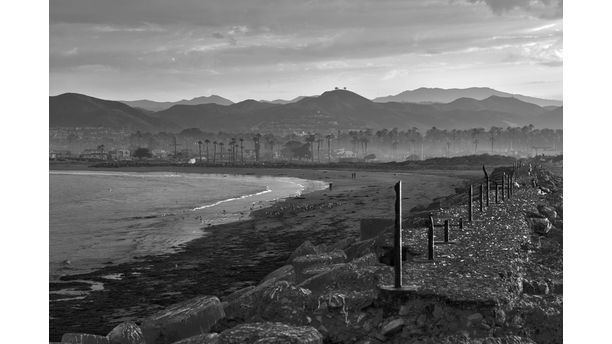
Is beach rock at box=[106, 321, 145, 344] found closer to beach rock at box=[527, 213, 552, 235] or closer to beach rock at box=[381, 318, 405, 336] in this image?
beach rock at box=[381, 318, 405, 336]

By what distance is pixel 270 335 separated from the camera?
274 inches

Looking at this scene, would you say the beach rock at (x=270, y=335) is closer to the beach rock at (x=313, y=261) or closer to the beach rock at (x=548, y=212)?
the beach rock at (x=313, y=261)

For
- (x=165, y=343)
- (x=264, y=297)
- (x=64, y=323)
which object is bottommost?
(x=64, y=323)

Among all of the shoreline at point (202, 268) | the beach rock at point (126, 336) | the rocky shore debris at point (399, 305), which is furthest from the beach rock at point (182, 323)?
the shoreline at point (202, 268)

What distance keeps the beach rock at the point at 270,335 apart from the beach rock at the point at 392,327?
0.96 meters

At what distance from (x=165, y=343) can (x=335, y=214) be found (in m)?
24.1

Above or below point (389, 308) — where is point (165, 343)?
below

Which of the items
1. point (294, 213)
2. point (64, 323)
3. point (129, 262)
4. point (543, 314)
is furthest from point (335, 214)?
point (543, 314)

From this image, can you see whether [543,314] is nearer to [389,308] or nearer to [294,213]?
[389,308]

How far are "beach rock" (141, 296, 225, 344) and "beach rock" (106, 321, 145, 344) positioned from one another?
0.66 ft

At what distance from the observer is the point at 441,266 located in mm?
10047

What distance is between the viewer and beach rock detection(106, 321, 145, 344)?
9680mm

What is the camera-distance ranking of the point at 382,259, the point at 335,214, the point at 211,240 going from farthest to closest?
the point at 335,214
the point at 211,240
the point at 382,259
